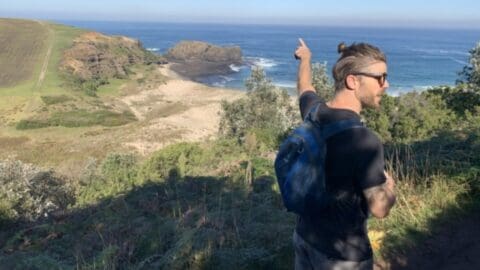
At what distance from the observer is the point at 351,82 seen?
2.71 metres

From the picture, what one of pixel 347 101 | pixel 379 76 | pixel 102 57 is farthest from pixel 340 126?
pixel 102 57

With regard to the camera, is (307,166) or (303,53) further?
(303,53)

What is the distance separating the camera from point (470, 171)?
625cm

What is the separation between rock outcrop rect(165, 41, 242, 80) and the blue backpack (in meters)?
85.9

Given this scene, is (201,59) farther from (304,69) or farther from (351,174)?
(351,174)

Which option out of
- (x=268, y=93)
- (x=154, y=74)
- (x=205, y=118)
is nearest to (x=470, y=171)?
(x=268, y=93)

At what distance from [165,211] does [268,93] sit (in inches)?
830

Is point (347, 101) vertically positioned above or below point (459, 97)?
above

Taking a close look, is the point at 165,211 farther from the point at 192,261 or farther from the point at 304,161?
the point at 304,161

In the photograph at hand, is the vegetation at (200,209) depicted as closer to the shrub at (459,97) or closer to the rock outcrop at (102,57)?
the shrub at (459,97)

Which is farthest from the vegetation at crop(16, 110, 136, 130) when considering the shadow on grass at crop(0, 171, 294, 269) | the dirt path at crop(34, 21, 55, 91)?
the shadow on grass at crop(0, 171, 294, 269)

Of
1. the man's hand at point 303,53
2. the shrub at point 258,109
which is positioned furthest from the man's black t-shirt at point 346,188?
the shrub at point 258,109

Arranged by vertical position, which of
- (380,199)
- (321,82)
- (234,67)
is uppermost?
(380,199)

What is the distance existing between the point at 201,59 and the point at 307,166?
10648cm
